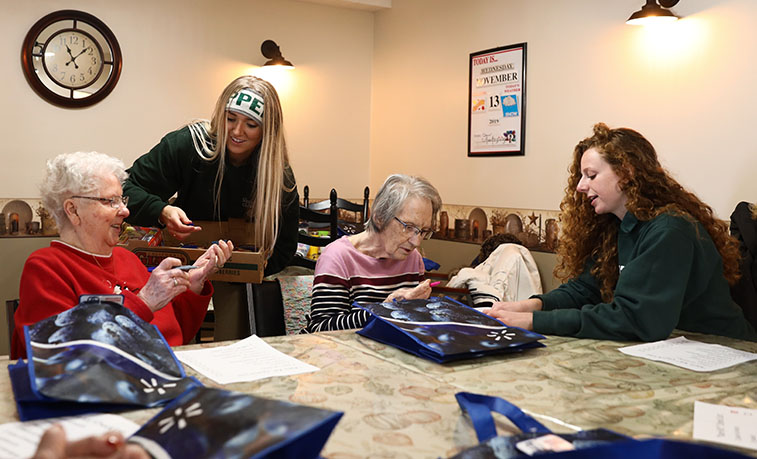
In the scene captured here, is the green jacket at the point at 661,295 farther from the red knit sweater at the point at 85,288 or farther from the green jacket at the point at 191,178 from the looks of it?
the green jacket at the point at 191,178

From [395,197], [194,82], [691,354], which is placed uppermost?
[194,82]

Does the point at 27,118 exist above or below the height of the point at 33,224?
above

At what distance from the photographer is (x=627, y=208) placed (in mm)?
2045

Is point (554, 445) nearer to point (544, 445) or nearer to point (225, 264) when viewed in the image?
point (544, 445)

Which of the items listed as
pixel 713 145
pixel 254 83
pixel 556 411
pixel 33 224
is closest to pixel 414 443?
pixel 556 411

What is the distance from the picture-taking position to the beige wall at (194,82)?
14.6 feet

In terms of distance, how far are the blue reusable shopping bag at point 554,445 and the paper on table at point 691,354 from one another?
0.64 meters

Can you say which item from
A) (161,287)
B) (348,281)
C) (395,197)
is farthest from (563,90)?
(161,287)

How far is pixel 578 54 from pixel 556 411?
10.6ft

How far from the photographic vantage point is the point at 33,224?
14.9ft

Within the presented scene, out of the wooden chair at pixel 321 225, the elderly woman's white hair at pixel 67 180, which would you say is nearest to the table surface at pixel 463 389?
the elderly woman's white hair at pixel 67 180

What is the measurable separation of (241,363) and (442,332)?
19.4 inches

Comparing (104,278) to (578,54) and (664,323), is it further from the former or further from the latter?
(578,54)

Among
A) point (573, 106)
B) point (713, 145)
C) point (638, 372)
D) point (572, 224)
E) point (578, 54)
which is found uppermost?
point (578, 54)
